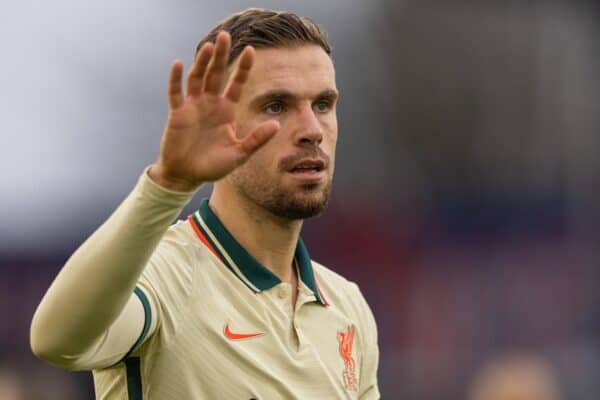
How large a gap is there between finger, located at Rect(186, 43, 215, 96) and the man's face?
841 mm

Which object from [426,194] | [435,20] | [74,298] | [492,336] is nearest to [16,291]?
[492,336]

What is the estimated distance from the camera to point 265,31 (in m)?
4.18

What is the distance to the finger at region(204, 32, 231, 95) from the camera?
3.14m

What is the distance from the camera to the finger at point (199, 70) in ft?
10.3

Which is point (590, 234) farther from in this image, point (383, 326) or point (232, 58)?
point (232, 58)

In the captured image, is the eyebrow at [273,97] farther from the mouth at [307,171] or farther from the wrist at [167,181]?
the wrist at [167,181]

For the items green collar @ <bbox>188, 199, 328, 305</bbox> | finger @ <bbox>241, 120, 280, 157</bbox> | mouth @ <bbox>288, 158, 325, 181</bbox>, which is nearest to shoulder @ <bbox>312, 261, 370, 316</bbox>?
green collar @ <bbox>188, 199, 328, 305</bbox>

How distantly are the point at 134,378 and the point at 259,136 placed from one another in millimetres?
883

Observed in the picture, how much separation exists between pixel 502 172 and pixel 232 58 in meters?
11.5

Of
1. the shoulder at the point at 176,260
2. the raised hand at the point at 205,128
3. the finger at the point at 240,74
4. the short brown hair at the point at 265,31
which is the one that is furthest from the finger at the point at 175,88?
the short brown hair at the point at 265,31

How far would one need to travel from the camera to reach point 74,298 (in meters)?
3.16

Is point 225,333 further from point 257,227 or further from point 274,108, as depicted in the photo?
point 274,108

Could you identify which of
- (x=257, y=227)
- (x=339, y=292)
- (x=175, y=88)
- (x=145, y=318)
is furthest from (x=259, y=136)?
(x=339, y=292)

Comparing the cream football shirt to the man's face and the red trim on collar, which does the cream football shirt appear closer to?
the red trim on collar
